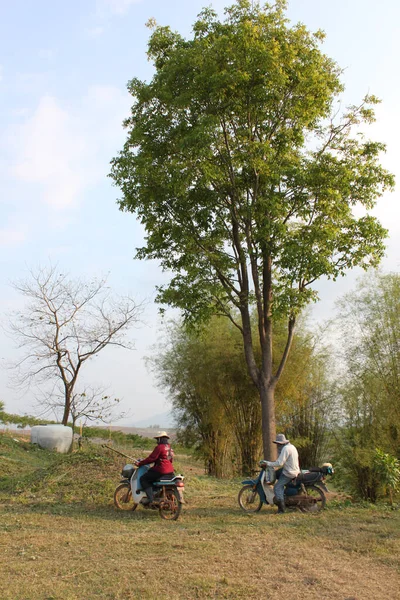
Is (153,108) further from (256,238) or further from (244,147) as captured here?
(256,238)

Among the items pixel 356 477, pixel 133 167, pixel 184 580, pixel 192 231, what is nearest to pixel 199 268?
pixel 192 231

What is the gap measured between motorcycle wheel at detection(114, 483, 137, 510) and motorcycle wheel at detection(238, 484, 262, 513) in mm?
1528

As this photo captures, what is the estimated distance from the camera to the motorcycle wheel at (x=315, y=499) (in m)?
7.68

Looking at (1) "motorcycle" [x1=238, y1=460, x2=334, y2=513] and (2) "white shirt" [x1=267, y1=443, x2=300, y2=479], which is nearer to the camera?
(2) "white shirt" [x1=267, y1=443, x2=300, y2=479]

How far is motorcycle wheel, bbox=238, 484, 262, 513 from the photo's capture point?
799cm

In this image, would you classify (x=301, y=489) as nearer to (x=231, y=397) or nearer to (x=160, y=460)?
(x=160, y=460)

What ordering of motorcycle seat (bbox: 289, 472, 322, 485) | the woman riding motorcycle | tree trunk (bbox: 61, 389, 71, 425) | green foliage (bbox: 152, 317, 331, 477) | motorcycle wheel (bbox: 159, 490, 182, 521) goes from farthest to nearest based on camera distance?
tree trunk (bbox: 61, 389, 71, 425), green foliage (bbox: 152, 317, 331, 477), motorcycle seat (bbox: 289, 472, 322, 485), the woman riding motorcycle, motorcycle wheel (bbox: 159, 490, 182, 521)

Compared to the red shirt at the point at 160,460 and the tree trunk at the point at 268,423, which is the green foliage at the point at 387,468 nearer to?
the tree trunk at the point at 268,423

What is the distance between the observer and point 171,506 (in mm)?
7398

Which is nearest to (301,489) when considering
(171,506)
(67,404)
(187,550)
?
(171,506)

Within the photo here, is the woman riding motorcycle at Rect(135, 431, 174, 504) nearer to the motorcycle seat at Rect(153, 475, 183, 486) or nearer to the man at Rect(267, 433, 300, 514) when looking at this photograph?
the motorcycle seat at Rect(153, 475, 183, 486)

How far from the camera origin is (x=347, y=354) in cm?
1231

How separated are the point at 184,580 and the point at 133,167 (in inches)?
286

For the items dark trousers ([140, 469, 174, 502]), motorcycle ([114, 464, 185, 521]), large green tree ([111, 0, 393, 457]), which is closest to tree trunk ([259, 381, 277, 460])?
large green tree ([111, 0, 393, 457])
